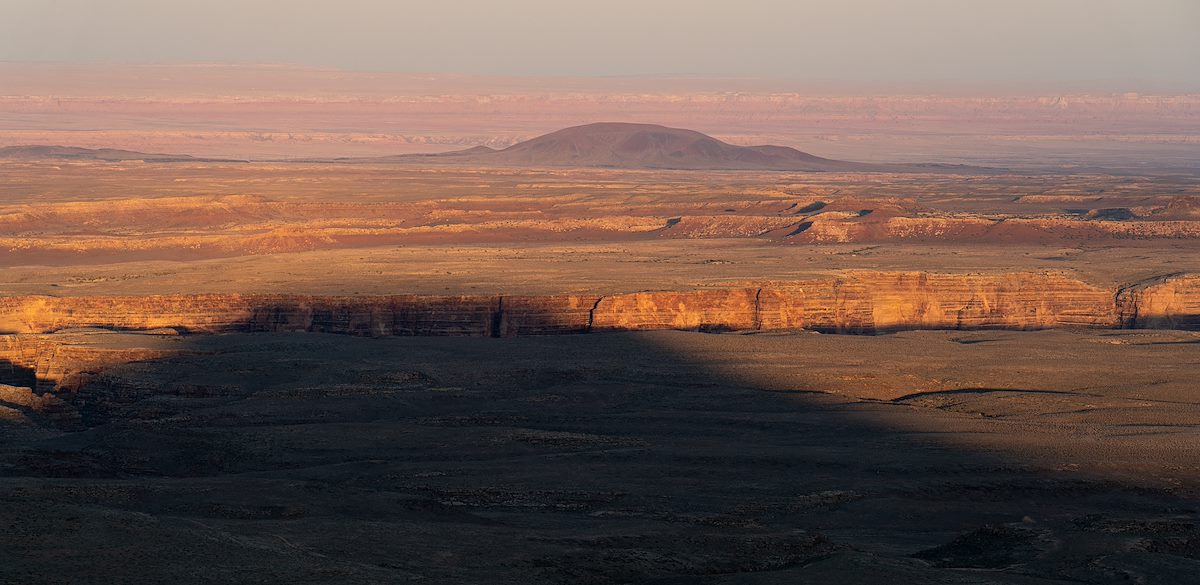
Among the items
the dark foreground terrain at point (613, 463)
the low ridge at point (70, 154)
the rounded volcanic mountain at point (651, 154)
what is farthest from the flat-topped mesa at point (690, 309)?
the low ridge at point (70, 154)

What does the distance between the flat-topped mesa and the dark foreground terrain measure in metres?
2.81

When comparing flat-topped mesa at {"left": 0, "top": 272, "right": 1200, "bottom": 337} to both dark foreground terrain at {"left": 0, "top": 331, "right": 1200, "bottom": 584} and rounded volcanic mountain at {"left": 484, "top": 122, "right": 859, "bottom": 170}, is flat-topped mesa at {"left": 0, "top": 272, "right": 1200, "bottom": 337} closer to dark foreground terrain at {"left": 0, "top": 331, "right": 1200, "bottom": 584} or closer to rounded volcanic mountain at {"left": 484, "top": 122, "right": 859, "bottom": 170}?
dark foreground terrain at {"left": 0, "top": 331, "right": 1200, "bottom": 584}

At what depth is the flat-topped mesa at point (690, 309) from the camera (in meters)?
48.8

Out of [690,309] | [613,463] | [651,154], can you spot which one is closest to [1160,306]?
[690,309]

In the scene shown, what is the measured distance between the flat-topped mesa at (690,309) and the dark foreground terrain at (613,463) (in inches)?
111

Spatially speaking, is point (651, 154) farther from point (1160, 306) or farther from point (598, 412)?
point (598, 412)

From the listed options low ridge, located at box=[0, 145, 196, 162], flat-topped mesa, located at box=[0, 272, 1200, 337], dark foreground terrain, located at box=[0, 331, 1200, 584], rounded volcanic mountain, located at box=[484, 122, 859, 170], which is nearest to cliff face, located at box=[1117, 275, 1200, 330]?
flat-topped mesa, located at box=[0, 272, 1200, 337]

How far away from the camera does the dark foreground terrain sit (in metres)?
24.1

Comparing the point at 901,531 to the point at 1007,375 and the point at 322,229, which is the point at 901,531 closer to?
the point at 1007,375

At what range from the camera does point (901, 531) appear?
2812 cm

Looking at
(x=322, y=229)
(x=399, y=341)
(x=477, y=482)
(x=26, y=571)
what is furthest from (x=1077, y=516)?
(x=322, y=229)

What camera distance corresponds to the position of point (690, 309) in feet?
169

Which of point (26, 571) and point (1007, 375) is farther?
point (1007, 375)

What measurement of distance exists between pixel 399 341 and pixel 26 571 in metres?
24.8
